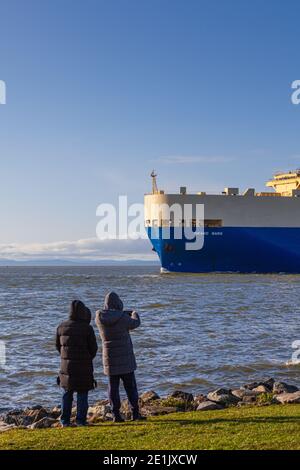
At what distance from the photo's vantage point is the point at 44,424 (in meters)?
8.54

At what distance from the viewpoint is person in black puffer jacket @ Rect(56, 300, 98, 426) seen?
24.0 feet

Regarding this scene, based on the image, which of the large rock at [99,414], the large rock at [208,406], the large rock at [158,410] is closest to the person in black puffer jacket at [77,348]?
the large rock at [99,414]

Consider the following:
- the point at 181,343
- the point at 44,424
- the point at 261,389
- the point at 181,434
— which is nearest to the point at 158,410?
the point at 44,424

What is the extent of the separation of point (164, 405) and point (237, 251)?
4013 centimetres

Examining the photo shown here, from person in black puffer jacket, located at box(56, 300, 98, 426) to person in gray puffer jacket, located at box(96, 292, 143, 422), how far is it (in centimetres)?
16

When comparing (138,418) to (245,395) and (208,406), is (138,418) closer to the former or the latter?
(208,406)

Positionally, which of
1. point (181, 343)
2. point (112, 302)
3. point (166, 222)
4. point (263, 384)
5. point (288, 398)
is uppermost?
point (166, 222)

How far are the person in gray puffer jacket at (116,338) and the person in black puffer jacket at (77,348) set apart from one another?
0.16 meters

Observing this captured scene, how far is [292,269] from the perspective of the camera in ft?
166

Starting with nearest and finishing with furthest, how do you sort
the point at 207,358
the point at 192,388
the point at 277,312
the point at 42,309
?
the point at 192,388
the point at 207,358
the point at 277,312
the point at 42,309
